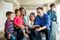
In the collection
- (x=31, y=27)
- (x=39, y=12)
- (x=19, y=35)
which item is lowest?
(x=19, y=35)

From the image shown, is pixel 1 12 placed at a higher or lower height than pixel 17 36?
higher

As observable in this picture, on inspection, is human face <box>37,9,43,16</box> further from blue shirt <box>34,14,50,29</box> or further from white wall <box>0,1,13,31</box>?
white wall <box>0,1,13,31</box>

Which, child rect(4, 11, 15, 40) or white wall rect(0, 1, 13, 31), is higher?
white wall rect(0, 1, 13, 31)

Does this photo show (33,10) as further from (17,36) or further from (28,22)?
(17,36)

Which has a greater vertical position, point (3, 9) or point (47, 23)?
point (3, 9)

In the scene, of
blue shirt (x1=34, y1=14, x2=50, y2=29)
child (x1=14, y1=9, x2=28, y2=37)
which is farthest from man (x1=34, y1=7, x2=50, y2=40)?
child (x1=14, y1=9, x2=28, y2=37)

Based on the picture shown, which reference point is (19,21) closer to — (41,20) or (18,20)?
(18,20)

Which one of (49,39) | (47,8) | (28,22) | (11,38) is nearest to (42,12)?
(47,8)

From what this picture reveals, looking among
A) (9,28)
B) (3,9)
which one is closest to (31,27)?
(9,28)

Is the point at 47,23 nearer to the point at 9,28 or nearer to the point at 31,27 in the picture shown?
the point at 31,27

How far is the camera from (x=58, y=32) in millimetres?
2482

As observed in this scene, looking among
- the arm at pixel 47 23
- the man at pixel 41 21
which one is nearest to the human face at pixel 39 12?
the man at pixel 41 21

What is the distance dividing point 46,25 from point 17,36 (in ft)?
1.39

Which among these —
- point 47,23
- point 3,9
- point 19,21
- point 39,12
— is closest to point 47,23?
point 47,23
